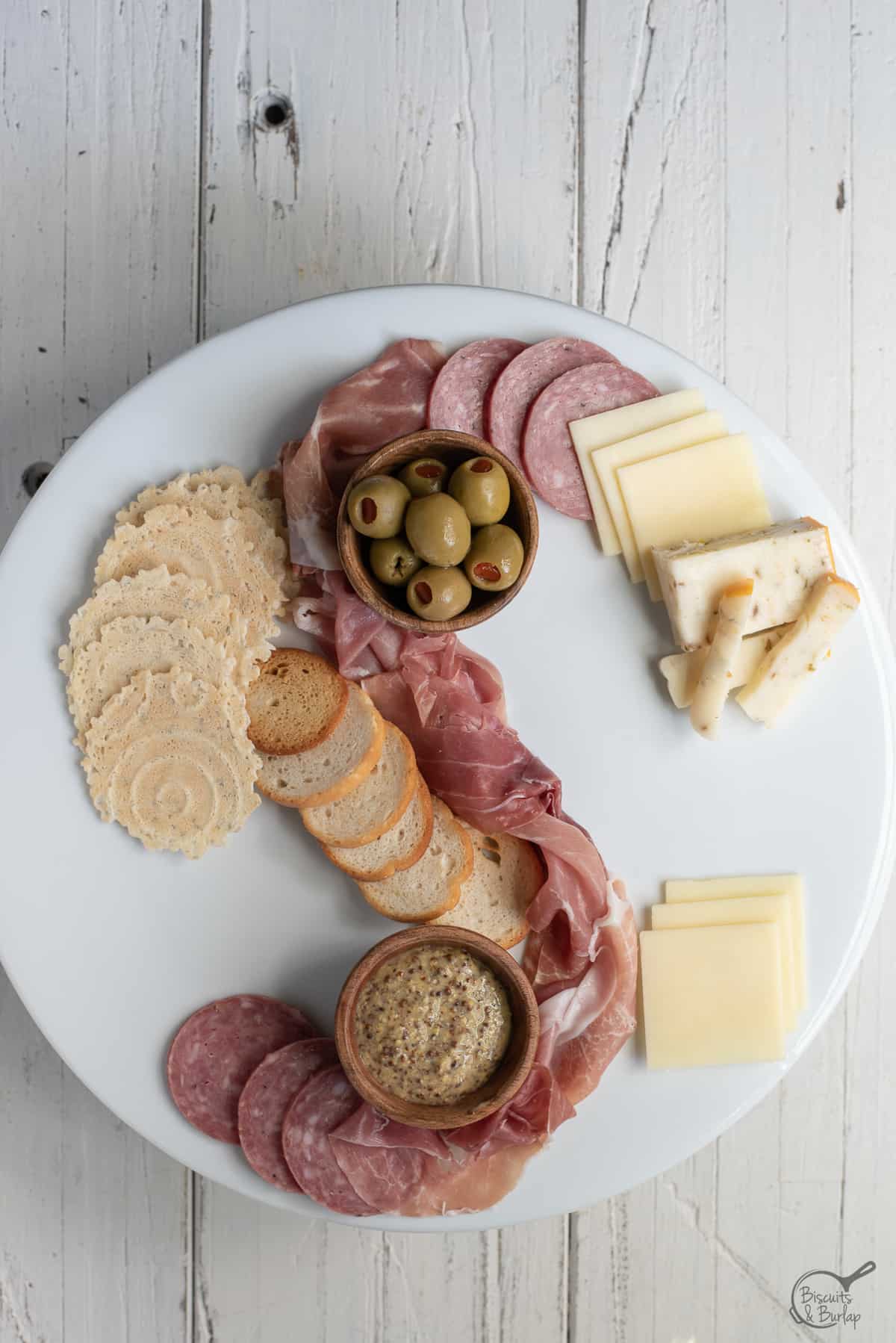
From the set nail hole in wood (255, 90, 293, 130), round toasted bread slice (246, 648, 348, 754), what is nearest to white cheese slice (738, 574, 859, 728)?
round toasted bread slice (246, 648, 348, 754)

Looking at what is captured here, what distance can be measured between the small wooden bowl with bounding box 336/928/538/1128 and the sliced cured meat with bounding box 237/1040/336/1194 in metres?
0.12

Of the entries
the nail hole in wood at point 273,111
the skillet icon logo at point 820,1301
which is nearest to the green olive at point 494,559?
the nail hole in wood at point 273,111

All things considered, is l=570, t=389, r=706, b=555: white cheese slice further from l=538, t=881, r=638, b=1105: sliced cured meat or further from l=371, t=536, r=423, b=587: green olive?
l=538, t=881, r=638, b=1105: sliced cured meat

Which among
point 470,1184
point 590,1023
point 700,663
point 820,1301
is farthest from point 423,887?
point 820,1301

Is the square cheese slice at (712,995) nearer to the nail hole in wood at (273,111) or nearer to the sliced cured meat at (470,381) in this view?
the sliced cured meat at (470,381)

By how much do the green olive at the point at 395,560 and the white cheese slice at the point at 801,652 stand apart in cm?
56

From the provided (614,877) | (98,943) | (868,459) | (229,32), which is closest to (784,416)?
(868,459)

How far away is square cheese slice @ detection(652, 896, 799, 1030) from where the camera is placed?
5.22 ft

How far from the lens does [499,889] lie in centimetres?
162

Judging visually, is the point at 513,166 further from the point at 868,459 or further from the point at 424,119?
the point at 868,459

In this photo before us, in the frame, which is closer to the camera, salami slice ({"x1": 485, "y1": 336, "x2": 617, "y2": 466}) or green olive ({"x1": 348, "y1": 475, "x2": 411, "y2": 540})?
green olive ({"x1": 348, "y1": 475, "x2": 411, "y2": 540})

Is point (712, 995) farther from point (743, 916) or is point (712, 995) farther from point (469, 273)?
point (469, 273)

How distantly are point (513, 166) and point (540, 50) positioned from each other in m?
0.23

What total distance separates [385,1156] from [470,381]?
1.18 metres
